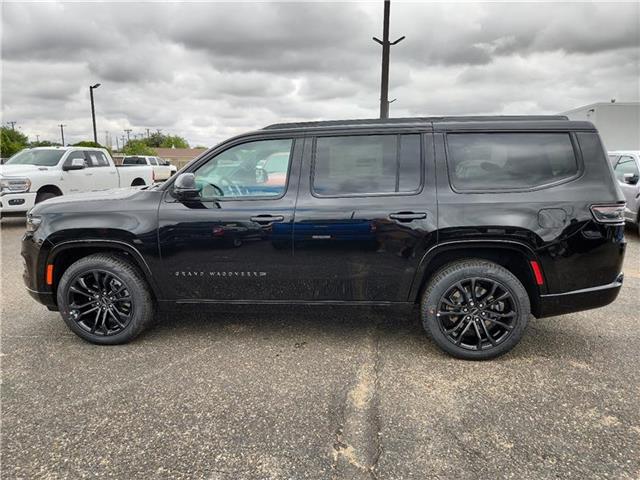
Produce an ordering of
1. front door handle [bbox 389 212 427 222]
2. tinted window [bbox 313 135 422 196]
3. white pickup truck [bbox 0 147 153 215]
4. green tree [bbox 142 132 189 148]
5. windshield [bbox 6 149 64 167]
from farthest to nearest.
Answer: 1. green tree [bbox 142 132 189 148]
2. windshield [bbox 6 149 64 167]
3. white pickup truck [bbox 0 147 153 215]
4. tinted window [bbox 313 135 422 196]
5. front door handle [bbox 389 212 427 222]

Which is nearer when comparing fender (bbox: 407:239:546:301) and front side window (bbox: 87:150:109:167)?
fender (bbox: 407:239:546:301)

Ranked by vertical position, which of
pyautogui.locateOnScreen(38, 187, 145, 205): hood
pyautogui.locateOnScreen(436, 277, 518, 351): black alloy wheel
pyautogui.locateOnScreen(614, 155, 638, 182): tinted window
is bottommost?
pyautogui.locateOnScreen(436, 277, 518, 351): black alloy wheel

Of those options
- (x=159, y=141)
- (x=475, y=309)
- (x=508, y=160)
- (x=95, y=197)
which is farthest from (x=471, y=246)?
(x=159, y=141)

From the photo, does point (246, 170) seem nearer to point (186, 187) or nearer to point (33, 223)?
point (186, 187)

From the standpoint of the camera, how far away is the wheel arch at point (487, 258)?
3.15m

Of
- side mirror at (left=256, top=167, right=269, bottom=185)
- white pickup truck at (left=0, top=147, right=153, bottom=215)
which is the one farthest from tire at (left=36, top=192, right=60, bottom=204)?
side mirror at (left=256, top=167, right=269, bottom=185)

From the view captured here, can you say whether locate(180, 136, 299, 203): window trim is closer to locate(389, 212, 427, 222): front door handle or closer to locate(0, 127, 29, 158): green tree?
locate(389, 212, 427, 222): front door handle

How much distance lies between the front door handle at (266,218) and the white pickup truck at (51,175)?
641 centimetres

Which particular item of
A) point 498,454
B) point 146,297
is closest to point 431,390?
point 498,454

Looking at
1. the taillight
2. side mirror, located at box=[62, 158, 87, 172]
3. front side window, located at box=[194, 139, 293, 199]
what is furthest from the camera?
side mirror, located at box=[62, 158, 87, 172]

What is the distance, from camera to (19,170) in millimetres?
9445

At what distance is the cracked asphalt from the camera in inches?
87.8

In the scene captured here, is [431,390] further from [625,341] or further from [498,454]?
[625,341]

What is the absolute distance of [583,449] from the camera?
7.57 feet
